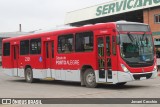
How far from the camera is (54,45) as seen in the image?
2106cm

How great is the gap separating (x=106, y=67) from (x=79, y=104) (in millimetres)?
5094

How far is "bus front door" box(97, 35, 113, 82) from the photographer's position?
17109 millimetres

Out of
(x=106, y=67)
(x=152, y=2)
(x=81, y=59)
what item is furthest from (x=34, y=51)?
(x=152, y=2)

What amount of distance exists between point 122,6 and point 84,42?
35838 mm

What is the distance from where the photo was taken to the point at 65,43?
20016mm

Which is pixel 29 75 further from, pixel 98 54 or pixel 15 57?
pixel 98 54

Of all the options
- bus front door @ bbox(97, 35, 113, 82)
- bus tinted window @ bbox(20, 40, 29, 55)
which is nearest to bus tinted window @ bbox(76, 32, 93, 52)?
bus front door @ bbox(97, 35, 113, 82)

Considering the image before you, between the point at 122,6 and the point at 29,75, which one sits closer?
the point at 29,75

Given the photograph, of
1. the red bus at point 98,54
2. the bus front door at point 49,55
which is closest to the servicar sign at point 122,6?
the bus front door at point 49,55

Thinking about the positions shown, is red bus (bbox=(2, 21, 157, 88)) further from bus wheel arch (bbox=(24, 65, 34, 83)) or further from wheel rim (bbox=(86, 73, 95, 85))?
bus wheel arch (bbox=(24, 65, 34, 83))

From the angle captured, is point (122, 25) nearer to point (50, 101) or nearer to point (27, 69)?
point (50, 101)

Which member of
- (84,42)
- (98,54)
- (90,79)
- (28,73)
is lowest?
(90,79)

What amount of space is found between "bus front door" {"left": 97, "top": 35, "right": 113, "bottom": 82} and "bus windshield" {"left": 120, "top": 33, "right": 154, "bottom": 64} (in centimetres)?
67

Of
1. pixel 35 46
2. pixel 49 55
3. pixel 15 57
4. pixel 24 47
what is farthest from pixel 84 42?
pixel 15 57
